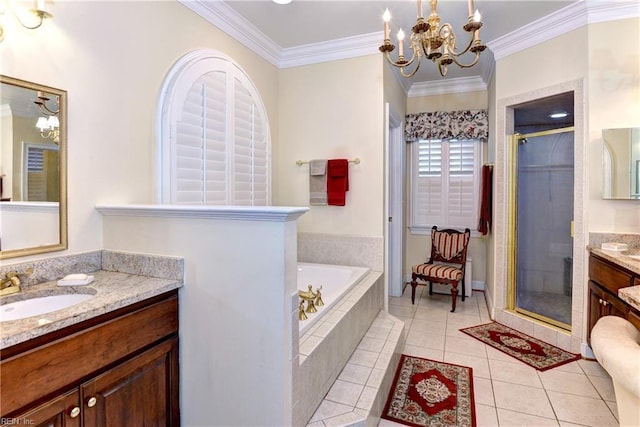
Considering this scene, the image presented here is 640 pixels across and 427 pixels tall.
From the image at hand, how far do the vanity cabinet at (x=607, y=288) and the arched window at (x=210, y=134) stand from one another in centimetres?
267

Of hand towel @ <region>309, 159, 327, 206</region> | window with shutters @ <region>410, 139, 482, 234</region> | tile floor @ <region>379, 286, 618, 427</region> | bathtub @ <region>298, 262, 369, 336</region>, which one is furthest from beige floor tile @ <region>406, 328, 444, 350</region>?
window with shutters @ <region>410, 139, 482, 234</region>

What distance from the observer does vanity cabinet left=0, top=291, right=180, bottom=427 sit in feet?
3.28

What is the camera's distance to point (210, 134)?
8.03ft

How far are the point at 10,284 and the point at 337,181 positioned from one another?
2386 millimetres

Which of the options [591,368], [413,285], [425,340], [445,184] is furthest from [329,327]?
[445,184]

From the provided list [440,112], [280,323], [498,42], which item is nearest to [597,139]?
[498,42]

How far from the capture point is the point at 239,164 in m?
2.80

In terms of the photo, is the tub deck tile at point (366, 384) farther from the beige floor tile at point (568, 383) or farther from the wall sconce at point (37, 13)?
the wall sconce at point (37, 13)

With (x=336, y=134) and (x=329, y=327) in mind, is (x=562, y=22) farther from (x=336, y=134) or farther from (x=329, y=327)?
(x=329, y=327)

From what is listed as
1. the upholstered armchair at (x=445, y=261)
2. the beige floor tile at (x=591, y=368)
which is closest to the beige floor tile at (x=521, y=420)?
the beige floor tile at (x=591, y=368)

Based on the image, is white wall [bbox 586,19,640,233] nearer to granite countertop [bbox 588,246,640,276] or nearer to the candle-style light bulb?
granite countertop [bbox 588,246,640,276]

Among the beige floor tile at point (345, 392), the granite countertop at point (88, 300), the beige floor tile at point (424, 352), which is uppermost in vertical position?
the granite countertop at point (88, 300)

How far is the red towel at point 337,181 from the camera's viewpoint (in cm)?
317

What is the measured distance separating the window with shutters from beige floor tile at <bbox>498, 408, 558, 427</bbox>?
2.68 m
